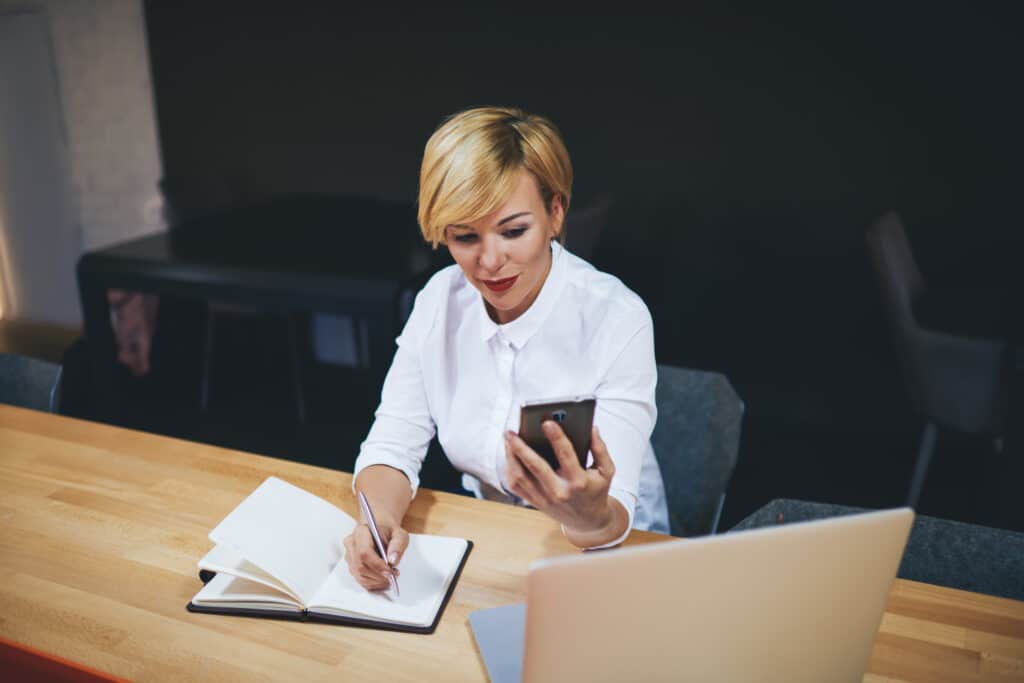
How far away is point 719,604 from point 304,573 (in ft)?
2.16

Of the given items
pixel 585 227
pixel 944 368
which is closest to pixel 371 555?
pixel 944 368

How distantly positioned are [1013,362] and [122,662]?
1.98 meters

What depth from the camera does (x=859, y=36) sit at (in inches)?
118

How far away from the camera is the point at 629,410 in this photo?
132 cm

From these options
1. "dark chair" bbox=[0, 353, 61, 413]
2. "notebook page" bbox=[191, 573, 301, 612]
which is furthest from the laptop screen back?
"dark chair" bbox=[0, 353, 61, 413]

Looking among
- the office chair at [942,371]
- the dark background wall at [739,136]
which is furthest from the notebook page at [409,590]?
the dark background wall at [739,136]

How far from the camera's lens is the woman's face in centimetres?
126

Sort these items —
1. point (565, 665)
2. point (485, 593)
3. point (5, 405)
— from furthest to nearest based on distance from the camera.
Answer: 1. point (5, 405)
2. point (485, 593)
3. point (565, 665)

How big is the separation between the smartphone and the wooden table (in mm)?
283

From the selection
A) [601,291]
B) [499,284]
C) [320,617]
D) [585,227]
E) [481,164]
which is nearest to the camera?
[320,617]

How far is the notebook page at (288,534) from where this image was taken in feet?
3.66

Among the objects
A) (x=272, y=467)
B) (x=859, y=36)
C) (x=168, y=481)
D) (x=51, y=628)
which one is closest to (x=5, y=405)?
(x=168, y=481)

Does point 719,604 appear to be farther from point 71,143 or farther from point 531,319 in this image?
point 71,143

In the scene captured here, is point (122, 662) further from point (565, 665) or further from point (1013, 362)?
point (1013, 362)
